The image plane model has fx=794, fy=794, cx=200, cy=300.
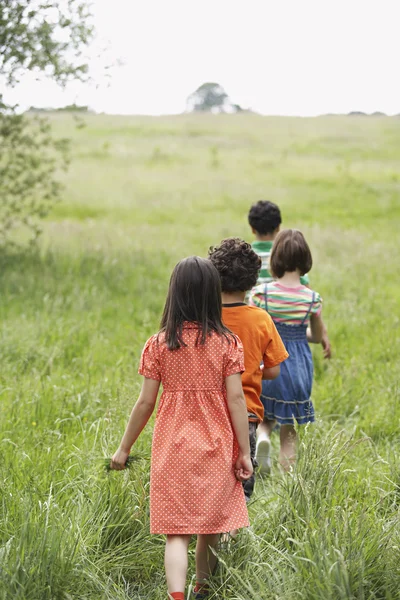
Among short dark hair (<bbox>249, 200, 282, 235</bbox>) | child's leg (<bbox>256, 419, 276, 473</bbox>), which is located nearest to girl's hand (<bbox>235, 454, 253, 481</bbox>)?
child's leg (<bbox>256, 419, 276, 473</bbox>)

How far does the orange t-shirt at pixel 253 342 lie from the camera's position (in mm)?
3908

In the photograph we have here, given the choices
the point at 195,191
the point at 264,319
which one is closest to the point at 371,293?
the point at 264,319

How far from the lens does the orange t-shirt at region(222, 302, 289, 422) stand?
391 centimetres

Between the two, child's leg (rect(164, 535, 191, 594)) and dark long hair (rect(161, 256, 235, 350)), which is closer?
child's leg (rect(164, 535, 191, 594))

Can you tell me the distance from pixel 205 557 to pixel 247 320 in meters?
1.13

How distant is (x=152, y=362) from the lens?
11.3 feet

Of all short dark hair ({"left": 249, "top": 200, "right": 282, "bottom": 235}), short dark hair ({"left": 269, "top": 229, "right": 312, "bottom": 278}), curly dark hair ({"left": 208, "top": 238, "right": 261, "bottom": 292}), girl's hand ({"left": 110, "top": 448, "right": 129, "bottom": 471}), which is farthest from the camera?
short dark hair ({"left": 249, "top": 200, "right": 282, "bottom": 235})

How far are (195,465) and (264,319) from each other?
93cm

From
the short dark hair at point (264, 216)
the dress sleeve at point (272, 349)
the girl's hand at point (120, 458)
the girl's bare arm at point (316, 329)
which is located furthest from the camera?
the short dark hair at point (264, 216)

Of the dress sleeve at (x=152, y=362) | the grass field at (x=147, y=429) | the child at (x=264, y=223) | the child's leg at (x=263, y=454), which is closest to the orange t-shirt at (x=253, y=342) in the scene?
the grass field at (x=147, y=429)

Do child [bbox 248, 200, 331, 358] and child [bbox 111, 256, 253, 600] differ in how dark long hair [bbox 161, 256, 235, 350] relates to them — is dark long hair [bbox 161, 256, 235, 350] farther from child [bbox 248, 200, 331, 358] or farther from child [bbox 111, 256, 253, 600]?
child [bbox 248, 200, 331, 358]

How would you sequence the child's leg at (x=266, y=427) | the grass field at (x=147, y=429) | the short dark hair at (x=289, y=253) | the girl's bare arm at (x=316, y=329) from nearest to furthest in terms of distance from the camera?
the grass field at (x=147, y=429), the short dark hair at (x=289, y=253), the girl's bare arm at (x=316, y=329), the child's leg at (x=266, y=427)

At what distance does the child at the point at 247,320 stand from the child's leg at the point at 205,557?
456 mm

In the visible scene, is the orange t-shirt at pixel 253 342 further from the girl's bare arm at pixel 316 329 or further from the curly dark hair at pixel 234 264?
the girl's bare arm at pixel 316 329
